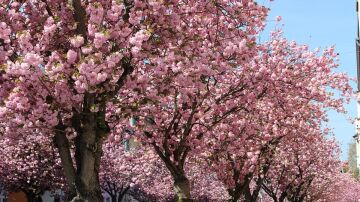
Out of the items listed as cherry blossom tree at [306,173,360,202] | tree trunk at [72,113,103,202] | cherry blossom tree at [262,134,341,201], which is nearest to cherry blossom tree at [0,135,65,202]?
cherry blossom tree at [262,134,341,201]

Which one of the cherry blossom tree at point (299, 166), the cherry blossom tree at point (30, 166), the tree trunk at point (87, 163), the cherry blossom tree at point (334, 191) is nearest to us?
the tree trunk at point (87, 163)

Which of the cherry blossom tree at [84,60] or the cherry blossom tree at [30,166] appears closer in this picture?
the cherry blossom tree at [84,60]

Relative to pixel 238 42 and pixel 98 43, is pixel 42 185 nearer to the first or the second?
pixel 238 42

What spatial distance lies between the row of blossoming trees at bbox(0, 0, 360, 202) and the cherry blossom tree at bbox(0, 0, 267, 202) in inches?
0.9

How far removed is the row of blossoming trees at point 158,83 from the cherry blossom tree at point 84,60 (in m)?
0.02

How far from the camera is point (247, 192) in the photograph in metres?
26.4

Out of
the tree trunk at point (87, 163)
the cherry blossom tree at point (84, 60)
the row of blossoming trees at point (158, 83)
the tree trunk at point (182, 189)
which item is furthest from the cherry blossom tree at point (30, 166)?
the tree trunk at point (87, 163)

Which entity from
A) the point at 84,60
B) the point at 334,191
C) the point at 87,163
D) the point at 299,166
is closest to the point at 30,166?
the point at 299,166

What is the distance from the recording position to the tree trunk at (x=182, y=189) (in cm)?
1865

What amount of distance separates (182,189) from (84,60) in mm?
8611

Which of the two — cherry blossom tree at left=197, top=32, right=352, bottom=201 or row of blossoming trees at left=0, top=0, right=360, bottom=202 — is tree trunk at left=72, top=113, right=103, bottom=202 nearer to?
row of blossoming trees at left=0, top=0, right=360, bottom=202

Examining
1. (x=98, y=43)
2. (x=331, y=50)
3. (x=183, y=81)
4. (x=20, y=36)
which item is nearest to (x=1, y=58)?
(x=20, y=36)

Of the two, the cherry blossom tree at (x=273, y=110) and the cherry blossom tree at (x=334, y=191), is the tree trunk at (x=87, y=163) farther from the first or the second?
the cherry blossom tree at (x=334, y=191)

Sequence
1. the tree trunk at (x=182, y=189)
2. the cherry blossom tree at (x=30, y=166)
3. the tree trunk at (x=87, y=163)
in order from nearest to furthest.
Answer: the tree trunk at (x=87, y=163), the tree trunk at (x=182, y=189), the cherry blossom tree at (x=30, y=166)
